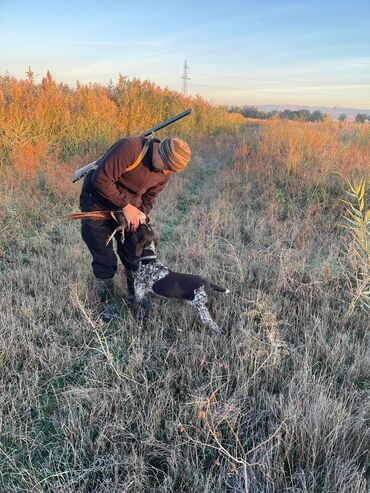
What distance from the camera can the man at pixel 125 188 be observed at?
2623 mm

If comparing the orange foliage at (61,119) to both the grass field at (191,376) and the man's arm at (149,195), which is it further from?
the man's arm at (149,195)

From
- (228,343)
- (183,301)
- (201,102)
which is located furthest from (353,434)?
(201,102)

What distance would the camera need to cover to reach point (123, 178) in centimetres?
285

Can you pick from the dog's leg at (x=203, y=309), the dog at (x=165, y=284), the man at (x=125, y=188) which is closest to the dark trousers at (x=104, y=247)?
the man at (x=125, y=188)

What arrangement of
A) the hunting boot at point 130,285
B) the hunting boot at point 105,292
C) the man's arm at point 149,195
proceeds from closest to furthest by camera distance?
the man's arm at point 149,195 < the hunting boot at point 105,292 < the hunting boot at point 130,285

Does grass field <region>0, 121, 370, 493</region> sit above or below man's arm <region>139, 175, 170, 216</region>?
below

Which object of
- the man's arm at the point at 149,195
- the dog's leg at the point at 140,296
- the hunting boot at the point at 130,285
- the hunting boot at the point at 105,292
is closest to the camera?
the dog's leg at the point at 140,296

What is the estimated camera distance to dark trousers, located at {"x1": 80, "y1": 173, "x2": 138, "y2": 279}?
303cm

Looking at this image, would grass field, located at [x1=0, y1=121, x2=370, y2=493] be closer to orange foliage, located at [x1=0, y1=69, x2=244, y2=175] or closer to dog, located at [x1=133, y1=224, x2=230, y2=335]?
dog, located at [x1=133, y1=224, x2=230, y2=335]

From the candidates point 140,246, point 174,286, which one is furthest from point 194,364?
point 140,246

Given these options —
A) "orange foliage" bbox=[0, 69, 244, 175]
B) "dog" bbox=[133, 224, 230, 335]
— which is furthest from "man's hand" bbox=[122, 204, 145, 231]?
"orange foliage" bbox=[0, 69, 244, 175]

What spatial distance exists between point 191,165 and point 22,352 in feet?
23.0

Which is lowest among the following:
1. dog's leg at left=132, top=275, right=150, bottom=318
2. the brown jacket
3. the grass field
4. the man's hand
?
the grass field

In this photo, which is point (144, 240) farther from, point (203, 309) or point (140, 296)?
point (203, 309)
